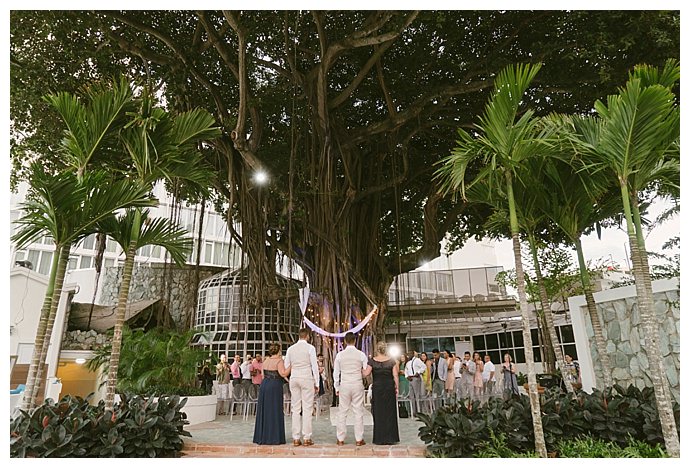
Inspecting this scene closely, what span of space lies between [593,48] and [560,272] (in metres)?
6.89

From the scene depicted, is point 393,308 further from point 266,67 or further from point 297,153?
point 266,67

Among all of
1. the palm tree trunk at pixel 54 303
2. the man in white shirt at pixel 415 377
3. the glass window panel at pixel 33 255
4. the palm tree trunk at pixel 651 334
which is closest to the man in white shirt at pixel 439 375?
the man in white shirt at pixel 415 377

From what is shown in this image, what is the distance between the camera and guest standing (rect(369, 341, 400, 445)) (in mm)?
4117

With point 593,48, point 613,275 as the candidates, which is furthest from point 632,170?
point 613,275

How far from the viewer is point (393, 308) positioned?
13852 mm

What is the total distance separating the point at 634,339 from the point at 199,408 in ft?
18.2

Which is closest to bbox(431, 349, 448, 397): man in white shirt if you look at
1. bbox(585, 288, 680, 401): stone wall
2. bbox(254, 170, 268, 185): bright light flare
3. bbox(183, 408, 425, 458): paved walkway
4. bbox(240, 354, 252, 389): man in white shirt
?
bbox(183, 408, 425, 458): paved walkway

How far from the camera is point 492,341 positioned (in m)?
14.7

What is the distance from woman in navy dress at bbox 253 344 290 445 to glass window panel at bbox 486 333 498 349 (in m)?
11.8

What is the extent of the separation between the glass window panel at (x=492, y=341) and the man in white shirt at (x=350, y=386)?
11.6 metres

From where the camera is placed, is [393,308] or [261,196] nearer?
[261,196]

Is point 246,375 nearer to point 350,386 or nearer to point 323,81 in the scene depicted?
point 350,386

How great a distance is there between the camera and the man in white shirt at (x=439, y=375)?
6.75 m
